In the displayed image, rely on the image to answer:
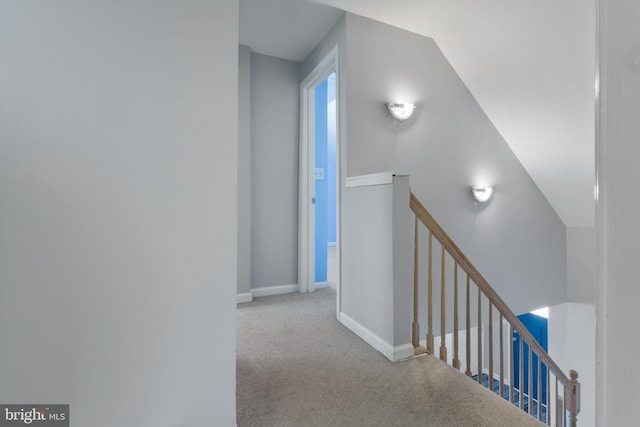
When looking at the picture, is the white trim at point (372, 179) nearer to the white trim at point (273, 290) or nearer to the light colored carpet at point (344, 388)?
the light colored carpet at point (344, 388)

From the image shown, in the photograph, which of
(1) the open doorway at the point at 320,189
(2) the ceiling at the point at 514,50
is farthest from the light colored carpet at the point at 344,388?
(2) the ceiling at the point at 514,50

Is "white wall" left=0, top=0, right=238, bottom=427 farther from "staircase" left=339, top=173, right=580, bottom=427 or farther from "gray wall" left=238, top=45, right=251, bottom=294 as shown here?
"gray wall" left=238, top=45, right=251, bottom=294

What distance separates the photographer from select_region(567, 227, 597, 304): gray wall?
12.2ft

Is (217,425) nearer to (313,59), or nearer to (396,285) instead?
(396,285)

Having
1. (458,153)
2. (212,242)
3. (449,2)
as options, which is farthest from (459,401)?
(449,2)

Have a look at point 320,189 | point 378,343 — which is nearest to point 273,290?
point 320,189

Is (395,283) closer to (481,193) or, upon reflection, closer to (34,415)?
(34,415)

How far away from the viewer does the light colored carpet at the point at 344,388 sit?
4.47 feet

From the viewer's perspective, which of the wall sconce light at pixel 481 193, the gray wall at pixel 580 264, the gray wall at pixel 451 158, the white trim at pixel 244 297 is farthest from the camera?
the gray wall at pixel 580 264

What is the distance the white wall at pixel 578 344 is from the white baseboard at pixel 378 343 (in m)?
3.43

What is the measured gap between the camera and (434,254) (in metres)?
2.88

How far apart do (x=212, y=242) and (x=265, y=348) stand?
1.16 m

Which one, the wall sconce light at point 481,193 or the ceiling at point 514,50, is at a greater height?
the ceiling at point 514,50

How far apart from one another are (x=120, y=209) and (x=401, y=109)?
88.2 inches
